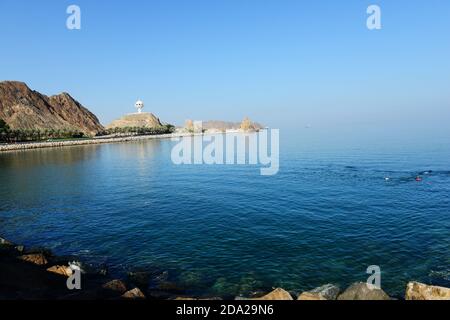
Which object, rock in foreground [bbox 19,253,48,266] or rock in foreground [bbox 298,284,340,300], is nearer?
rock in foreground [bbox 298,284,340,300]

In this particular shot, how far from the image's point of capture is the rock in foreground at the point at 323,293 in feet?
56.9

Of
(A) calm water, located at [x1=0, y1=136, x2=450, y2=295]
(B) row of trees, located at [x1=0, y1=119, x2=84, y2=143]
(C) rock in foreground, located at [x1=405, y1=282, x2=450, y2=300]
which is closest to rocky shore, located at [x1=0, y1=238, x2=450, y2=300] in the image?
(C) rock in foreground, located at [x1=405, y1=282, x2=450, y2=300]

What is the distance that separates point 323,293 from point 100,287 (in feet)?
44.9

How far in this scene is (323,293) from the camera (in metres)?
18.7

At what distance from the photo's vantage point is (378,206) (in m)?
39.4

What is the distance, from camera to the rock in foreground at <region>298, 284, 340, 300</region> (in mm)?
17355

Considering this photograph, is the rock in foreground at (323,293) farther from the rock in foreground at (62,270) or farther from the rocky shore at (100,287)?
the rock in foreground at (62,270)

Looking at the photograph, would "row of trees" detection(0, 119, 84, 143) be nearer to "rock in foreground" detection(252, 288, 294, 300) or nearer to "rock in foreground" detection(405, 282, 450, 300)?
"rock in foreground" detection(252, 288, 294, 300)

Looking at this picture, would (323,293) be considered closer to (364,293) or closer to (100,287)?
(364,293)

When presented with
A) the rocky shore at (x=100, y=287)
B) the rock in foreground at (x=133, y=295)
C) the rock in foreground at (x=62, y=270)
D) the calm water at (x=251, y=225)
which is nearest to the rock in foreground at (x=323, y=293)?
the rocky shore at (x=100, y=287)

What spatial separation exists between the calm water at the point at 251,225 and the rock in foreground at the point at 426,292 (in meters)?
1.58

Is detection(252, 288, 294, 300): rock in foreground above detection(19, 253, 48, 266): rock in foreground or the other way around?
above
